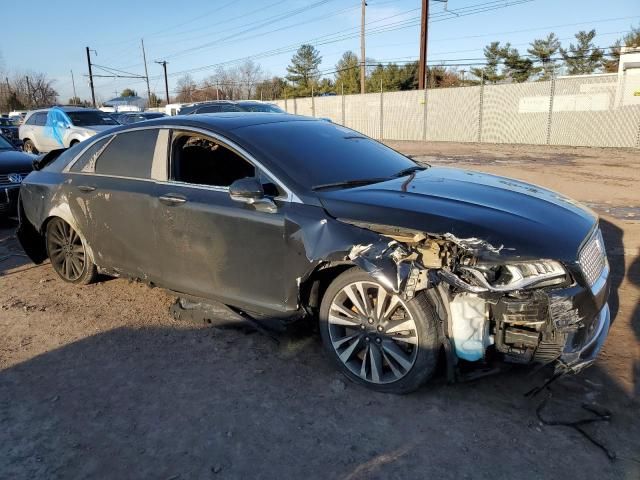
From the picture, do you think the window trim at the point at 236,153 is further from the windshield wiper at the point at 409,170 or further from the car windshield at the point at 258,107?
the car windshield at the point at 258,107

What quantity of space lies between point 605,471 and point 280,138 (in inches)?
116

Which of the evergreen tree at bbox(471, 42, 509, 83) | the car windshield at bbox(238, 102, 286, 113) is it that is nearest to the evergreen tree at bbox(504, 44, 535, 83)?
the evergreen tree at bbox(471, 42, 509, 83)

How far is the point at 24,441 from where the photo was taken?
2.85 m

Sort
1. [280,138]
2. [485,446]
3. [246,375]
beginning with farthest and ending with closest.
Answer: [280,138]
[246,375]
[485,446]

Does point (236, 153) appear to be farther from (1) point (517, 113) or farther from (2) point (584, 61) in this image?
(2) point (584, 61)

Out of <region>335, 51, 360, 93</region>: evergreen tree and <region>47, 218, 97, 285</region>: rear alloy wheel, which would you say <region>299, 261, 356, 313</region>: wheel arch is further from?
<region>335, 51, 360, 93</region>: evergreen tree

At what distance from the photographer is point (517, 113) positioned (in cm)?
2244

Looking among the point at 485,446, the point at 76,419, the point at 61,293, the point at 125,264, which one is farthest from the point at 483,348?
the point at 61,293

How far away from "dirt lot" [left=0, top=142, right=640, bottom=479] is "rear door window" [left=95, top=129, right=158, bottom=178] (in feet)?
4.22

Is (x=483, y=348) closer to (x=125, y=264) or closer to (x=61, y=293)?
(x=125, y=264)

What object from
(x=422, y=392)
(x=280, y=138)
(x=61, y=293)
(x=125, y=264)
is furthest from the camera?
(x=61, y=293)

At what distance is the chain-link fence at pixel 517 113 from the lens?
741 inches

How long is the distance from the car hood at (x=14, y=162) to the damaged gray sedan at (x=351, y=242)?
14.2 feet

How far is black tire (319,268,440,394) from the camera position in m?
3.01
